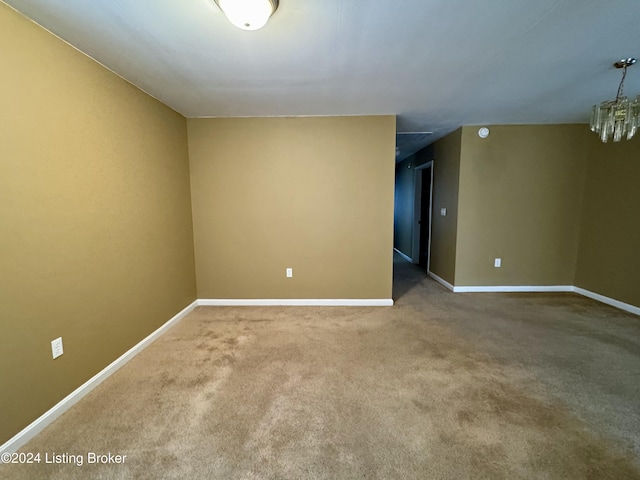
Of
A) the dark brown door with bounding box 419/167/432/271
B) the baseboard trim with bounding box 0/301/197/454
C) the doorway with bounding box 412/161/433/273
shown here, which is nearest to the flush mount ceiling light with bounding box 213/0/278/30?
the baseboard trim with bounding box 0/301/197/454

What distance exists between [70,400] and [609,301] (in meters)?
5.53

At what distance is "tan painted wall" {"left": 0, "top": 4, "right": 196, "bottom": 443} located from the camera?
134 centimetres

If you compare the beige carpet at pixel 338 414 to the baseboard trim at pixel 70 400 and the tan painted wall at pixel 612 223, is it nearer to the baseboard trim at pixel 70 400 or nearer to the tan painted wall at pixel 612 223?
the baseboard trim at pixel 70 400

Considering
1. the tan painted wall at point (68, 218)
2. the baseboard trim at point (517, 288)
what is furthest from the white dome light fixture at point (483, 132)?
the tan painted wall at point (68, 218)

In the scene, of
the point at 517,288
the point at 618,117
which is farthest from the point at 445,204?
the point at 618,117

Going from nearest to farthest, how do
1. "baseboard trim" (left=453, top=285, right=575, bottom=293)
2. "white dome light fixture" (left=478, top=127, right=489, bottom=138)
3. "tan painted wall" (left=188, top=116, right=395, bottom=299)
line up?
"tan painted wall" (left=188, top=116, right=395, bottom=299)
"white dome light fixture" (left=478, top=127, right=489, bottom=138)
"baseboard trim" (left=453, top=285, right=575, bottom=293)

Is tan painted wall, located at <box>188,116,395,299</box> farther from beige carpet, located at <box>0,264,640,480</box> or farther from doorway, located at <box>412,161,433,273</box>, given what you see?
doorway, located at <box>412,161,433,273</box>

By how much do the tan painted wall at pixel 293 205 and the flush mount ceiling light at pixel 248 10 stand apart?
1706 millimetres

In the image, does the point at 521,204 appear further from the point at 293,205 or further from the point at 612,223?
the point at 293,205

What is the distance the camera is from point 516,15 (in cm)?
144

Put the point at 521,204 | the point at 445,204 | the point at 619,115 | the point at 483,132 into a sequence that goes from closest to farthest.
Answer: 1. the point at 619,115
2. the point at 483,132
3. the point at 521,204
4. the point at 445,204

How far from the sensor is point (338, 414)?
1540 mm

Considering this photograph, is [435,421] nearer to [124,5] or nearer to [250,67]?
[250,67]

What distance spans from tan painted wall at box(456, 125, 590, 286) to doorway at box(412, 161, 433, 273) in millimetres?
1550
